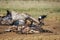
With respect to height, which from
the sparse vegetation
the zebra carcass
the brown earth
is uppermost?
the sparse vegetation

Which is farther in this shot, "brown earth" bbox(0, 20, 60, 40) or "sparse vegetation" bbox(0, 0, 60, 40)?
"sparse vegetation" bbox(0, 0, 60, 40)

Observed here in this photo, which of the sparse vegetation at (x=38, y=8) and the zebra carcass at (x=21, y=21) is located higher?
the sparse vegetation at (x=38, y=8)

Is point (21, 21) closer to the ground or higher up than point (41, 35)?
higher up

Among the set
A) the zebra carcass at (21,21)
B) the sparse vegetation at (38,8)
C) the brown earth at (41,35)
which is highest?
the sparse vegetation at (38,8)

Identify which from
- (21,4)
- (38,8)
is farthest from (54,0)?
(21,4)

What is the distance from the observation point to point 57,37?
3.32 meters

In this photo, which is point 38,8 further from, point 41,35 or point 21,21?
point 41,35

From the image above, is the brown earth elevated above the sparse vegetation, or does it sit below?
below

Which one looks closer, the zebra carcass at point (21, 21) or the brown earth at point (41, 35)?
the brown earth at point (41, 35)

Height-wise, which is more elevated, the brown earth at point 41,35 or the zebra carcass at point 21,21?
the zebra carcass at point 21,21

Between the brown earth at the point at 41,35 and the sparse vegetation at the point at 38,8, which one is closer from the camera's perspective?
the brown earth at the point at 41,35

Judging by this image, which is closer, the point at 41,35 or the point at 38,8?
the point at 41,35

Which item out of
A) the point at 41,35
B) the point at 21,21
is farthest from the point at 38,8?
the point at 41,35

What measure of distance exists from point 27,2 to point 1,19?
0.55m
